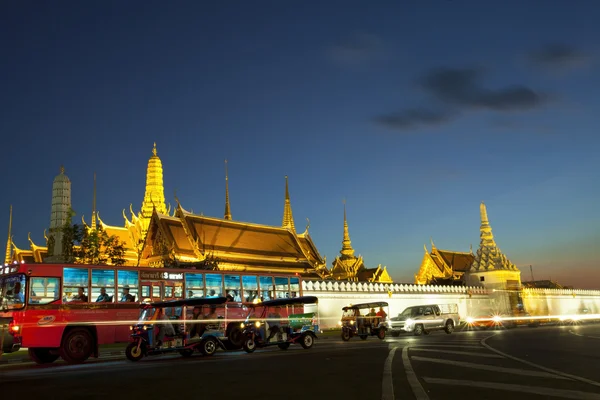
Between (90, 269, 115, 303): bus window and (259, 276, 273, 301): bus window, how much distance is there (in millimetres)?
6945

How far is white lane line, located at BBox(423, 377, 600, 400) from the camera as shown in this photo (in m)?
7.87

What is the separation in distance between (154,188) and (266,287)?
4231cm

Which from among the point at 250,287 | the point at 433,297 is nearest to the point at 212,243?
the point at 433,297

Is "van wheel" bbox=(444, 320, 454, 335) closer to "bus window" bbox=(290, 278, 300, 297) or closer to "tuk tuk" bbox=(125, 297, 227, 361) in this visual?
"bus window" bbox=(290, 278, 300, 297)

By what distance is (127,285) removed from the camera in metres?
20.0

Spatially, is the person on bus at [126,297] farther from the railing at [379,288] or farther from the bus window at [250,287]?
the railing at [379,288]

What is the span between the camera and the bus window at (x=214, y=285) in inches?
888

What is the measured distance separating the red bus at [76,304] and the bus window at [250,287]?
1688 mm

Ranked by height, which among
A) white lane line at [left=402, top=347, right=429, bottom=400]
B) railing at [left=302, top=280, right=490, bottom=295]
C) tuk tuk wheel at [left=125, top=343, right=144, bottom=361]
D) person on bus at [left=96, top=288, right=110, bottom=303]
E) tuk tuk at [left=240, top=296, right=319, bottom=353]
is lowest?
white lane line at [left=402, top=347, right=429, bottom=400]

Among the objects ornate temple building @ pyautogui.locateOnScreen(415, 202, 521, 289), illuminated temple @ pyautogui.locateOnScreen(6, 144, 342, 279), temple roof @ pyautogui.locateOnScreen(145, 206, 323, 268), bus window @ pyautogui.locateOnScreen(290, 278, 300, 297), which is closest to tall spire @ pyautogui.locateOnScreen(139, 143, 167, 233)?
illuminated temple @ pyautogui.locateOnScreen(6, 144, 342, 279)

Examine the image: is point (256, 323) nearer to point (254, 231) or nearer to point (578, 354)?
point (578, 354)

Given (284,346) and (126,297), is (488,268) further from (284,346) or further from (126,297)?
(126,297)

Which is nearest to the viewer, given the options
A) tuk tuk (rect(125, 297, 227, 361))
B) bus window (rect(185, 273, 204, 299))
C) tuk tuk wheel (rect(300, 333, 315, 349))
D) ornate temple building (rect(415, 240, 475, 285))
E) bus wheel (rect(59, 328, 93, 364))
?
tuk tuk (rect(125, 297, 227, 361))

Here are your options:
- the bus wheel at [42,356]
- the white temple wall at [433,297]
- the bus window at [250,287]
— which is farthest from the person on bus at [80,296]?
the white temple wall at [433,297]
